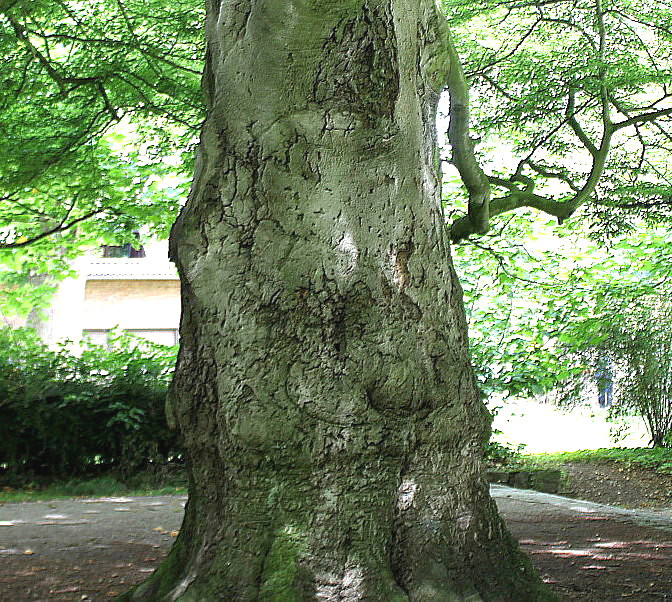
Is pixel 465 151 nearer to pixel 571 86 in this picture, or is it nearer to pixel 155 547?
pixel 571 86

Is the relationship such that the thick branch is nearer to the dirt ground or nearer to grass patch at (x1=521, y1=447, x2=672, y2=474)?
the dirt ground

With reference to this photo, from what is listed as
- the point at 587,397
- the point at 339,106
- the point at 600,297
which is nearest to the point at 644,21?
the point at 600,297

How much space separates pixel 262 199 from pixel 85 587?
7.94 ft

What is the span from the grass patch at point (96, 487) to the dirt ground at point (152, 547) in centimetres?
101

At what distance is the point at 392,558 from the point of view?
148 inches

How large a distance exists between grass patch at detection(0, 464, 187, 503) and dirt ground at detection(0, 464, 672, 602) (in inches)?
39.6

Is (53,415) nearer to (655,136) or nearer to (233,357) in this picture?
(233,357)

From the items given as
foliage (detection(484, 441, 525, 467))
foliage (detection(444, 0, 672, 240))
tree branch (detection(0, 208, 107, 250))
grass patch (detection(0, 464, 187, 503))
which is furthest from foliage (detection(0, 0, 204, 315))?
foliage (detection(484, 441, 525, 467))

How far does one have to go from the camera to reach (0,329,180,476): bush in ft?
36.0

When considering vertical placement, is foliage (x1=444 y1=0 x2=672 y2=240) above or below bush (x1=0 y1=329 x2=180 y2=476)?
above

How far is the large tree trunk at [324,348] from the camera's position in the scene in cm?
369

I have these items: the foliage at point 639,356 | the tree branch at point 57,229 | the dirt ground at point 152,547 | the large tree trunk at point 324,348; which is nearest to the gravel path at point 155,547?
the dirt ground at point 152,547

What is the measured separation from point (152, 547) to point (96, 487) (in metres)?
5.04

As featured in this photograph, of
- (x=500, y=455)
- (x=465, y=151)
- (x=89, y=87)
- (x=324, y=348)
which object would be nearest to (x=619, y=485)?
(x=500, y=455)
